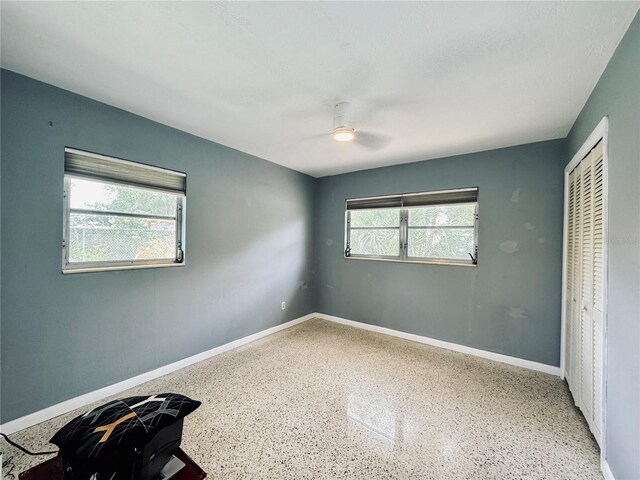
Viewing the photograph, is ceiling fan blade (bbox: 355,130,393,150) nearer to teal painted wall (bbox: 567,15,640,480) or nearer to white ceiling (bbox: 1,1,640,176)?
white ceiling (bbox: 1,1,640,176)

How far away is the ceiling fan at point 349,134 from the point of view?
220 centimetres

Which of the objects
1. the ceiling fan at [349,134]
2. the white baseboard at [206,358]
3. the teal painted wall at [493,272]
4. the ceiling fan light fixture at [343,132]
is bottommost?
the white baseboard at [206,358]

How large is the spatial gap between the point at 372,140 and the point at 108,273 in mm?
2891

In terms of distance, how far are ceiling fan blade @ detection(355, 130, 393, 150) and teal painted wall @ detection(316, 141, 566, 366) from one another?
88 cm

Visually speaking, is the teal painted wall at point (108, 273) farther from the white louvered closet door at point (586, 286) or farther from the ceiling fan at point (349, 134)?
the white louvered closet door at point (586, 286)

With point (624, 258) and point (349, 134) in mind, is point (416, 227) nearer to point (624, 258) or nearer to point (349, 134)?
point (349, 134)

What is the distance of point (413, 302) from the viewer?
369 cm

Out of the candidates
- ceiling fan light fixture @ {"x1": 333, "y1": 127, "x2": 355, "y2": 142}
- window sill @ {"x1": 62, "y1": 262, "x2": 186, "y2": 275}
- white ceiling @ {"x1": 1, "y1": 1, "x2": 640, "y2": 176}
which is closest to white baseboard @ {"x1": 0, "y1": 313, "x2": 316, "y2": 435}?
window sill @ {"x1": 62, "y1": 262, "x2": 186, "y2": 275}

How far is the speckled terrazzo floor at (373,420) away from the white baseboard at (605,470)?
5cm

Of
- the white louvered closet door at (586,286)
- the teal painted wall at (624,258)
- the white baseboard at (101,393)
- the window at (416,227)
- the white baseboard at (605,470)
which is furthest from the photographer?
the window at (416,227)

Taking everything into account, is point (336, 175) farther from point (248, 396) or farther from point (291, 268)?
point (248, 396)

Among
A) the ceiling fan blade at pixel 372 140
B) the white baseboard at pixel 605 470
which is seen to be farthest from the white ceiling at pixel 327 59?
the white baseboard at pixel 605 470

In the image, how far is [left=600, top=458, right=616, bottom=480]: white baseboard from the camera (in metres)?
1.47

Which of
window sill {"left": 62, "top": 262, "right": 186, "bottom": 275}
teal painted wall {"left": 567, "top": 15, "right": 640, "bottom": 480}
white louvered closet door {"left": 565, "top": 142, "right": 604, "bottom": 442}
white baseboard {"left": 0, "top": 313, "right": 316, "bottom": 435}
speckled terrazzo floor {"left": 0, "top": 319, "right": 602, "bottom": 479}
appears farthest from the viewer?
window sill {"left": 62, "top": 262, "right": 186, "bottom": 275}
